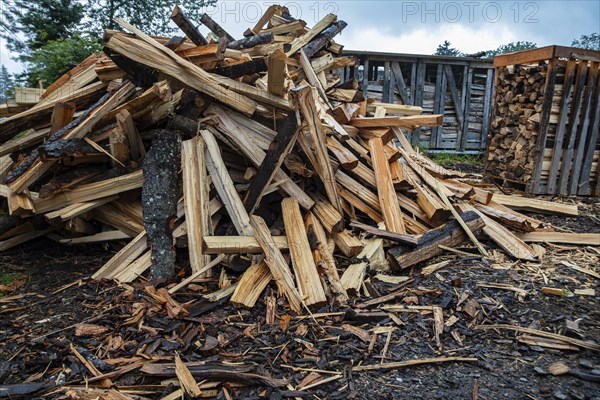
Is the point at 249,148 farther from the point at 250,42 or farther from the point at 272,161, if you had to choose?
the point at 250,42

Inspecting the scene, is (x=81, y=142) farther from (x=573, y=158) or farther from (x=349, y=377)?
(x=573, y=158)

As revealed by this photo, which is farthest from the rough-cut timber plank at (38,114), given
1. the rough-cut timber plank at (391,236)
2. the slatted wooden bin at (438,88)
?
the slatted wooden bin at (438,88)

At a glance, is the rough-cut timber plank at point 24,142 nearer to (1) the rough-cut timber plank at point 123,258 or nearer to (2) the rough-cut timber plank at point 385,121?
(1) the rough-cut timber plank at point 123,258

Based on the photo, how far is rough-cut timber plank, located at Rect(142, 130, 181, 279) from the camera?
11.2 feet

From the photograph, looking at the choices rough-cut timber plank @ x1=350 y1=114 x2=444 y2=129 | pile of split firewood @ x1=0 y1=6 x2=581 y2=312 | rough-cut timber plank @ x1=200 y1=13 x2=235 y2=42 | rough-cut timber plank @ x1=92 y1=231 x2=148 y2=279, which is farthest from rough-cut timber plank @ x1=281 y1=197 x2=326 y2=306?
rough-cut timber plank @ x1=200 y1=13 x2=235 y2=42

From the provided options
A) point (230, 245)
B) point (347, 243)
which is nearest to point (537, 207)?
point (347, 243)

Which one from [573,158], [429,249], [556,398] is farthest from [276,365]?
[573,158]

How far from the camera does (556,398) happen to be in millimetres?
2027

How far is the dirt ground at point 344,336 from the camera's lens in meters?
2.16

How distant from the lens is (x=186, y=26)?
4.52 meters

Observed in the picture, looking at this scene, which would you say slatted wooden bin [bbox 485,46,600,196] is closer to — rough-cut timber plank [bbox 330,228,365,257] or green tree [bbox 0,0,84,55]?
rough-cut timber plank [bbox 330,228,365,257]

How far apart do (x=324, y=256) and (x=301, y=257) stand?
0.73 ft

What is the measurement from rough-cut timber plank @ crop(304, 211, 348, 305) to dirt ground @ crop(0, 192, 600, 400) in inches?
5.1

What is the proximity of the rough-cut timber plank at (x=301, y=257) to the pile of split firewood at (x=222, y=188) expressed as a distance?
0.01m
